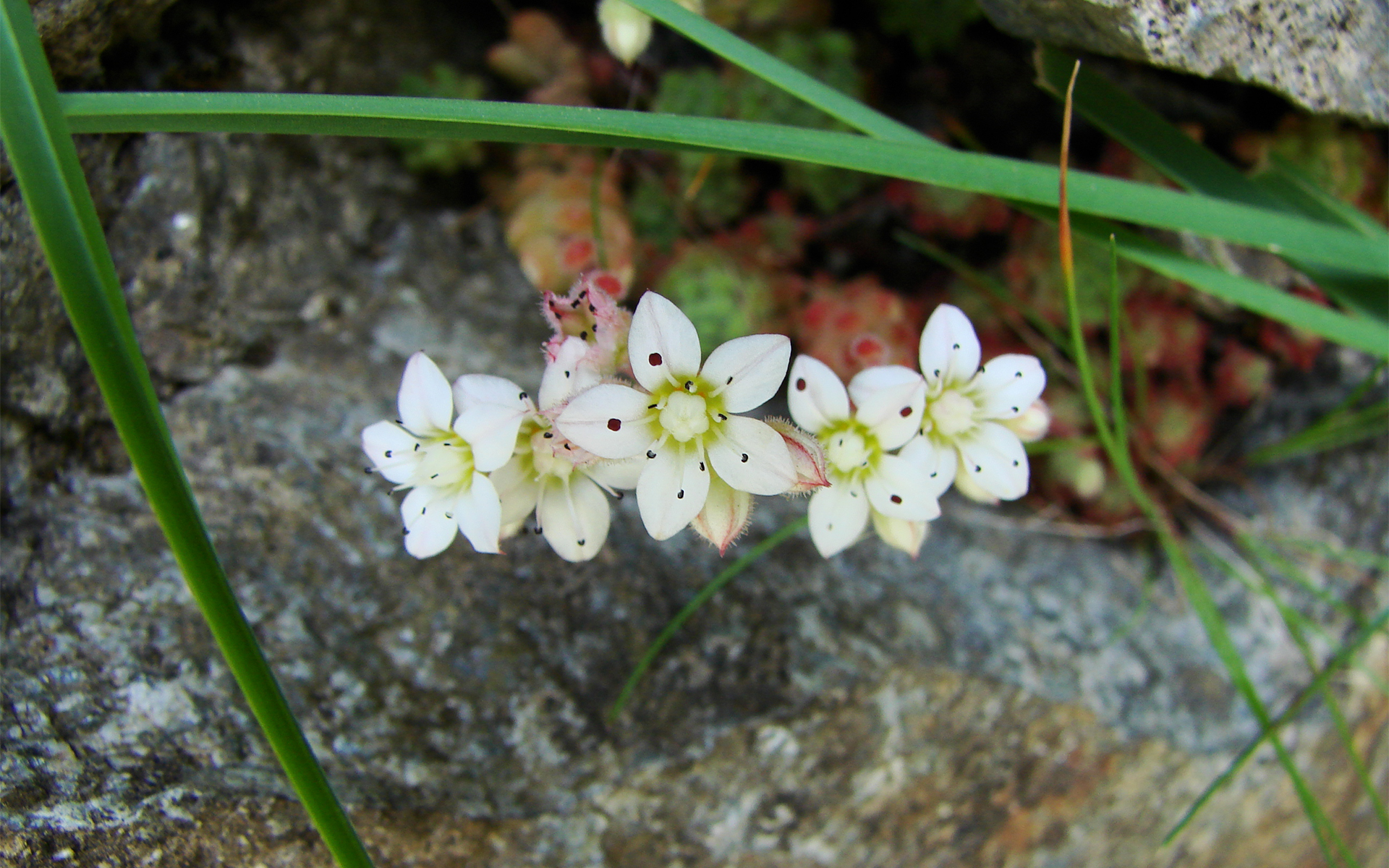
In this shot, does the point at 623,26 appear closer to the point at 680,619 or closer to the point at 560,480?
→ the point at 560,480

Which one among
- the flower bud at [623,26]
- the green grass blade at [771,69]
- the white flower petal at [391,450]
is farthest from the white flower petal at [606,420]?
the flower bud at [623,26]

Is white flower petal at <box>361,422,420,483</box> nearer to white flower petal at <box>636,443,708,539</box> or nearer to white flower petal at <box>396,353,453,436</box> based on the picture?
white flower petal at <box>396,353,453,436</box>

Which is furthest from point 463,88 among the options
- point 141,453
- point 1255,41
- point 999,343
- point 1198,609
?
point 1198,609

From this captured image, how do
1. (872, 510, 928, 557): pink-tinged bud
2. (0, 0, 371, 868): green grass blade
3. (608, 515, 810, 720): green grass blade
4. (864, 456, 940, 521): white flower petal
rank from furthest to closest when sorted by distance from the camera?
(608, 515, 810, 720): green grass blade
(872, 510, 928, 557): pink-tinged bud
(864, 456, 940, 521): white flower petal
(0, 0, 371, 868): green grass blade

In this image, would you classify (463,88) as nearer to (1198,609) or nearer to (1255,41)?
(1255,41)

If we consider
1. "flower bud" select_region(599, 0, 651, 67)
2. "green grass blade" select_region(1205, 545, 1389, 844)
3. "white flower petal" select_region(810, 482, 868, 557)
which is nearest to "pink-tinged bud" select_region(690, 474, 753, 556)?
"white flower petal" select_region(810, 482, 868, 557)
